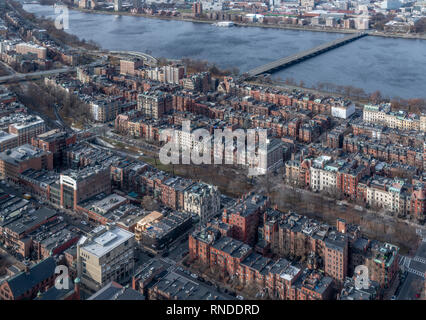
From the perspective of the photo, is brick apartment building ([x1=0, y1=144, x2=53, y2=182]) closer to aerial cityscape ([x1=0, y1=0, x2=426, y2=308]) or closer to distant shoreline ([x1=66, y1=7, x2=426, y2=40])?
aerial cityscape ([x1=0, y1=0, x2=426, y2=308])

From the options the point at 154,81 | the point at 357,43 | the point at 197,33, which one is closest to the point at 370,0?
the point at 357,43

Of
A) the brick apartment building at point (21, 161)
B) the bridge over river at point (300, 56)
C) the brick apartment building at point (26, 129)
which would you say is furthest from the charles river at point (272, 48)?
the brick apartment building at point (21, 161)

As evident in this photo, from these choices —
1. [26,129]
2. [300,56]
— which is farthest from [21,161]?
[300,56]

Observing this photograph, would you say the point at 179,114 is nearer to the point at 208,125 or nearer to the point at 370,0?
the point at 208,125

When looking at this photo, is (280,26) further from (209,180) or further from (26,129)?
(209,180)

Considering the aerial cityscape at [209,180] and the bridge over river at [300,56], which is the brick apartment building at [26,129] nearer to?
the aerial cityscape at [209,180]

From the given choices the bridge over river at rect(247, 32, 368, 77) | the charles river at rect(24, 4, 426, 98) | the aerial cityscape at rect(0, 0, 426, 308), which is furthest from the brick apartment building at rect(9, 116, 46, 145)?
the charles river at rect(24, 4, 426, 98)
